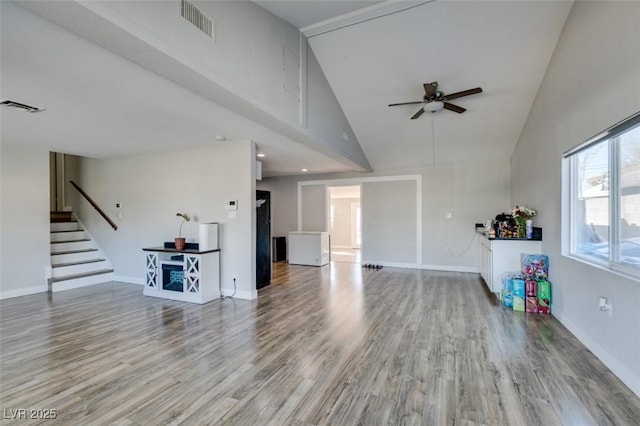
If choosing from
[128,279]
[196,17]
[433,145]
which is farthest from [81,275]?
[433,145]

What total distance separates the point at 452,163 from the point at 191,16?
608 cm

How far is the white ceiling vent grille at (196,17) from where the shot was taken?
207cm

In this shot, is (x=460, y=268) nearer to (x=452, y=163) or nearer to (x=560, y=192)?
(x=452, y=163)

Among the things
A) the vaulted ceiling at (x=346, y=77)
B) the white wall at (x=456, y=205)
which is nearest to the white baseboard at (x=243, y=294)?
the vaulted ceiling at (x=346, y=77)

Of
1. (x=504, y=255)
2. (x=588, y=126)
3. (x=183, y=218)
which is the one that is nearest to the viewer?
(x=588, y=126)

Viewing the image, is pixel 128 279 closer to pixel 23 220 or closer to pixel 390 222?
pixel 23 220

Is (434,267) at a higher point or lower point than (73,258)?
lower

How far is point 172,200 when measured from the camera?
210 inches

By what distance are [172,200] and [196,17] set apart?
12.6ft

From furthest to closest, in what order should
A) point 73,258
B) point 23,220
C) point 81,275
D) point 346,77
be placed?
point 73,258 → point 81,275 → point 23,220 → point 346,77

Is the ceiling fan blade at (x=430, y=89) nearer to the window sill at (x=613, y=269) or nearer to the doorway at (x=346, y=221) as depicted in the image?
the window sill at (x=613, y=269)

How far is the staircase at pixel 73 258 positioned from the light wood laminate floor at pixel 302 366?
1.09 meters

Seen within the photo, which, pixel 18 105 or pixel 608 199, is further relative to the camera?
pixel 18 105

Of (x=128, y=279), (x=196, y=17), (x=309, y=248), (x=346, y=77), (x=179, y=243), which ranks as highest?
(x=346, y=77)
